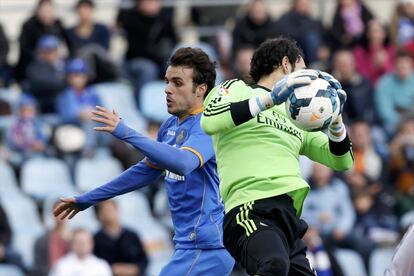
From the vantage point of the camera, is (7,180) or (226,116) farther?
(7,180)

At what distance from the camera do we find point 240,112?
8484 mm

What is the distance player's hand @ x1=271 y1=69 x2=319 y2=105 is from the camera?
830cm

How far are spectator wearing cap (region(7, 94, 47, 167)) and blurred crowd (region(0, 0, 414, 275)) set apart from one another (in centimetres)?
1

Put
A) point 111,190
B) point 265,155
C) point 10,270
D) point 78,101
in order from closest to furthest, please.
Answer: point 265,155
point 111,190
point 10,270
point 78,101

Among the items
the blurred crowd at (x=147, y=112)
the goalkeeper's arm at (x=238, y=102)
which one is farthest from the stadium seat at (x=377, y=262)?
the goalkeeper's arm at (x=238, y=102)

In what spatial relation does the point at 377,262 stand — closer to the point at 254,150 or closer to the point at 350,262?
the point at 350,262

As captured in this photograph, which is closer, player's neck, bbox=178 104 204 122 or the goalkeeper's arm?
the goalkeeper's arm

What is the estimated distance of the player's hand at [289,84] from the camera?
8297 mm

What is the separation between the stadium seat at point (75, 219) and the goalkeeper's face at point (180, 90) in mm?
5965

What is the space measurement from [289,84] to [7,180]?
8.01 m

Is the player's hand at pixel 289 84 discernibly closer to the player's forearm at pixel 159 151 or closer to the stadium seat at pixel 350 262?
the player's forearm at pixel 159 151

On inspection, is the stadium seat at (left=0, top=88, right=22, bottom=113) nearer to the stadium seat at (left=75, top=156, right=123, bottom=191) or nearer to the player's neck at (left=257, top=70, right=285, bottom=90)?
the stadium seat at (left=75, top=156, right=123, bottom=191)

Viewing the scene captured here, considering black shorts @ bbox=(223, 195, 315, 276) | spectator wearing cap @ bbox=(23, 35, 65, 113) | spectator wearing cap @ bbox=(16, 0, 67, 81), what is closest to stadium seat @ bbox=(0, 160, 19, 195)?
spectator wearing cap @ bbox=(23, 35, 65, 113)

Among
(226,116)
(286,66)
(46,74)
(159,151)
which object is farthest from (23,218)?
(226,116)
